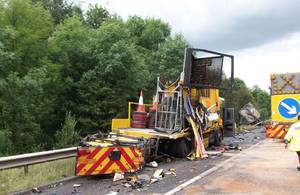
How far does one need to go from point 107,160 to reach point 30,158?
1721mm

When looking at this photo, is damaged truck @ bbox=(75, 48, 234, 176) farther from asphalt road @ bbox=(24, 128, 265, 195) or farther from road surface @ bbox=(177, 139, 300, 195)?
road surface @ bbox=(177, 139, 300, 195)

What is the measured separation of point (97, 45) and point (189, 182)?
1586cm

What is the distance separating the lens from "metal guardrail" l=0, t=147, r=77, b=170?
313 inches

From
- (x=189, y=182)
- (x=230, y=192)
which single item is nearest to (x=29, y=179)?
(x=189, y=182)

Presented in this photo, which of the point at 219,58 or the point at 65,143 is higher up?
the point at 219,58

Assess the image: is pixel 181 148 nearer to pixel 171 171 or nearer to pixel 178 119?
pixel 178 119

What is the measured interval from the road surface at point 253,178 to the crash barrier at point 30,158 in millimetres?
3185

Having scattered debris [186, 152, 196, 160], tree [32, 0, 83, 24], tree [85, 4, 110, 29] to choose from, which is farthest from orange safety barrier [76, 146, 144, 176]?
tree [32, 0, 83, 24]

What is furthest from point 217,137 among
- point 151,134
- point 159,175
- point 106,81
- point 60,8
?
point 60,8

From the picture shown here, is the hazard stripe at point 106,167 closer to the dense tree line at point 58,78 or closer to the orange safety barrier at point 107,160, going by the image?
the orange safety barrier at point 107,160

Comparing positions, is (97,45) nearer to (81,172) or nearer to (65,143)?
(65,143)

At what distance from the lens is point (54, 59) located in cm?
2330

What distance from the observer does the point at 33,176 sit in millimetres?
9195

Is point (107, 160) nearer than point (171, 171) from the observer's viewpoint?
Yes
